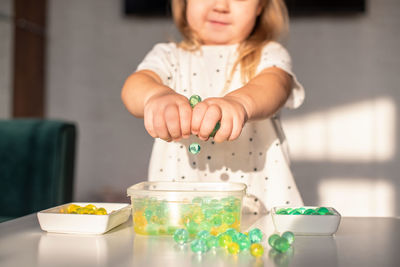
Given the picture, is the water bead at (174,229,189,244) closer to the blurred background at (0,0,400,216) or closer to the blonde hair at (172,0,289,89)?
the blonde hair at (172,0,289,89)

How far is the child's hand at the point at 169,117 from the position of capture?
21.2 inches

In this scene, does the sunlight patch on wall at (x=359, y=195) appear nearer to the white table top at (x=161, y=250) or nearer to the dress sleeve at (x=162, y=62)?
the dress sleeve at (x=162, y=62)

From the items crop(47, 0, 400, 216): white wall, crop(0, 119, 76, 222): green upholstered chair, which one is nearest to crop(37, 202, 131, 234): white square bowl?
crop(0, 119, 76, 222): green upholstered chair

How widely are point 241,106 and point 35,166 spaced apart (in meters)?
0.98

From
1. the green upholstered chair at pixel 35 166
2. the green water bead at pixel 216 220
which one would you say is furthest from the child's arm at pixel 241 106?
the green upholstered chair at pixel 35 166

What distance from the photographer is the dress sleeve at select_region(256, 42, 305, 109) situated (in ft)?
3.02

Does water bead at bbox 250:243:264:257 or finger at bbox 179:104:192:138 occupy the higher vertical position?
finger at bbox 179:104:192:138

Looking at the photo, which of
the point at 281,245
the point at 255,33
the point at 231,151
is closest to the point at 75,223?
the point at 281,245

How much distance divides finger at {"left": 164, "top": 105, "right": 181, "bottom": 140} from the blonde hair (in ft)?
1.58

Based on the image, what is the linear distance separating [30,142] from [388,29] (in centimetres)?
209

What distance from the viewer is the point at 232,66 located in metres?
1.05

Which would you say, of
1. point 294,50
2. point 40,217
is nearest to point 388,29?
point 294,50

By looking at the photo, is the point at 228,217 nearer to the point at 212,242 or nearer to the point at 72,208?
the point at 212,242

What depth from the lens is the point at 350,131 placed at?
2518 millimetres
